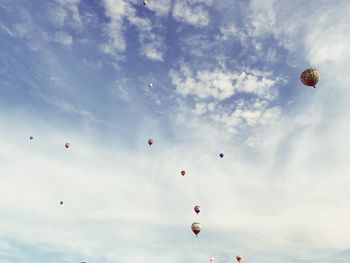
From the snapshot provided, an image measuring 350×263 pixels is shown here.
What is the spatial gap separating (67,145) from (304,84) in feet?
189

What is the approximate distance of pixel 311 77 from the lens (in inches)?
2625

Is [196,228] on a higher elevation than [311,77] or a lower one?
lower

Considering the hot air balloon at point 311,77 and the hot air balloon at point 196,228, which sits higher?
the hot air balloon at point 311,77

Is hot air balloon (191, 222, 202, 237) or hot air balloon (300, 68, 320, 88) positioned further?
hot air balloon (191, 222, 202, 237)

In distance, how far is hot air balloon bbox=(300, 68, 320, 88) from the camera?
66688 mm

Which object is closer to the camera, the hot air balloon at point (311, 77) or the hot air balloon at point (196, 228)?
the hot air balloon at point (311, 77)

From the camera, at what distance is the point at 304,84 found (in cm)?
6762

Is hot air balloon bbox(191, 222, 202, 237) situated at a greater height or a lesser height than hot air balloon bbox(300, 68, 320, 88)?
lesser

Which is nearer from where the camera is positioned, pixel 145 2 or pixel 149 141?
pixel 145 2

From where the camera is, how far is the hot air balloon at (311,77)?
66688mm

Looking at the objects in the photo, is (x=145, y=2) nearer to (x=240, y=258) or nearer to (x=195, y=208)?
(x=195, y=208)

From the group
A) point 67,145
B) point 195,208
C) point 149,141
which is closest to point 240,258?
point 195,208

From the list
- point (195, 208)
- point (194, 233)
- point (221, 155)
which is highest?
point (221, 155)

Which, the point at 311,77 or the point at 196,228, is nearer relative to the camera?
the point at 311,77
